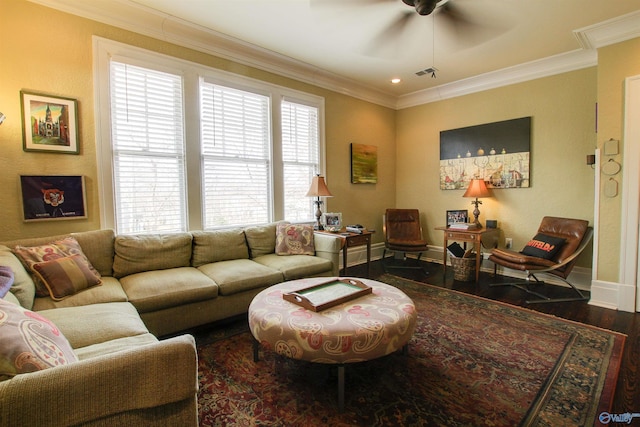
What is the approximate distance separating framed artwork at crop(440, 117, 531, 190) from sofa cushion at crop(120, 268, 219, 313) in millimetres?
3843

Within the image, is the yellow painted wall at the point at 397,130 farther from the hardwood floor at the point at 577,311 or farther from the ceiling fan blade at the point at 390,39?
the ceiling fan blade at the point at 390,39

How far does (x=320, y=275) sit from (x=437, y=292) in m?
1.38

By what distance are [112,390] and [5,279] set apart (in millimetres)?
1250

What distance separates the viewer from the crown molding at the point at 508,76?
3494 millimetres

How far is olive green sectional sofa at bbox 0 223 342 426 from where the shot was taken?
925mm

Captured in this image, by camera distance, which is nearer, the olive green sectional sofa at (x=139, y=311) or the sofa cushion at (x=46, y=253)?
the olive green sectional sofa at (x=139, y=311)

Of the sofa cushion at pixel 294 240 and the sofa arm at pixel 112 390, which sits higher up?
the sofa cushion at pixel 294 240

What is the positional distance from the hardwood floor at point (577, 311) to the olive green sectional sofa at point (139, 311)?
4.67 feet

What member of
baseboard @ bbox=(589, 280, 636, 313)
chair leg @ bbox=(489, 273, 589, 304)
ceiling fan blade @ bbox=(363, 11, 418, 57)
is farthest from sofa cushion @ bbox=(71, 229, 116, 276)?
baseboard @ bbox=(589, 280, 636, 313)

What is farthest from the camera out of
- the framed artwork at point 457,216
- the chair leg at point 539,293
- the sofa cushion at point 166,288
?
the framed artwork at point 457,216

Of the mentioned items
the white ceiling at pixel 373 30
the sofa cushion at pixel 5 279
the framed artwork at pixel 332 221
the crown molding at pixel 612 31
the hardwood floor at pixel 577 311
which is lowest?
the hardwood floor at pixel 577 311

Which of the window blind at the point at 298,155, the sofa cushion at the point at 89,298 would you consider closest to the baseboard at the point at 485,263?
the window blind at the point at 298,155

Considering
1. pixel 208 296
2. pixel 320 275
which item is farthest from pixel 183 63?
pixel 320 275

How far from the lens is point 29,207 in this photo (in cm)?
237
